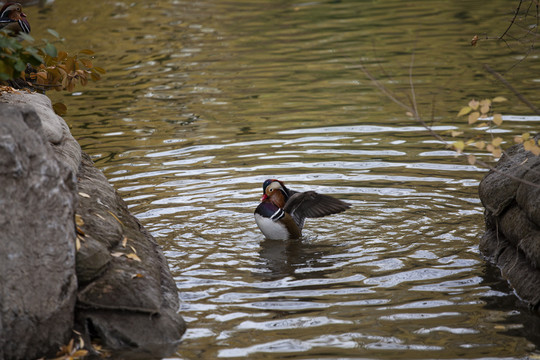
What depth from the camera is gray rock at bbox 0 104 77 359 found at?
5047 mm

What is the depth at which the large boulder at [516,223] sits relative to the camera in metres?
6.30

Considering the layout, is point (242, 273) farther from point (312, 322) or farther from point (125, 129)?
point (125, 129)

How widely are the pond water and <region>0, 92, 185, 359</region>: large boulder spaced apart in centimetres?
37

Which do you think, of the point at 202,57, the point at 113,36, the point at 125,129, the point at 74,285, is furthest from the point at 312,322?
the point at 113,36

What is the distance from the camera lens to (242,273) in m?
7.10

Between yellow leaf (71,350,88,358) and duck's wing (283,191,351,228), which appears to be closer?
yellow leaf (71,350,88,358)

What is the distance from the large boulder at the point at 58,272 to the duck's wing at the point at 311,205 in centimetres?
207

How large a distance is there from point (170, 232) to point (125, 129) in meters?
4.89

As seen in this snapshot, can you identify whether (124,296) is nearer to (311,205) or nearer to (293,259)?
(293,259)

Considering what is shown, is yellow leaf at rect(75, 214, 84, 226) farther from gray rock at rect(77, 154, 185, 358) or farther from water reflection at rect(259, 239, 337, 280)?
water reflection at rect(259, 239, 337, 280)

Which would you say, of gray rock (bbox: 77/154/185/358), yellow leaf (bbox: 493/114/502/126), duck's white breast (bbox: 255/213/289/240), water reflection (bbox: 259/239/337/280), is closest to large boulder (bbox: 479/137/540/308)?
yellow leaf (bbox: 493/114/502/126)

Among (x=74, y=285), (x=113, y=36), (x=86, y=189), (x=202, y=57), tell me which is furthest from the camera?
(x=113, y=36)

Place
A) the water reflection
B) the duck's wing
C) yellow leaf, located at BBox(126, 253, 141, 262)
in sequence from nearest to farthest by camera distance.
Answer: yellow leaf, located at BBox(126, 253, 141, 262), the water reflection, the duck's wing

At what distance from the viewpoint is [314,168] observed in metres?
10.3
